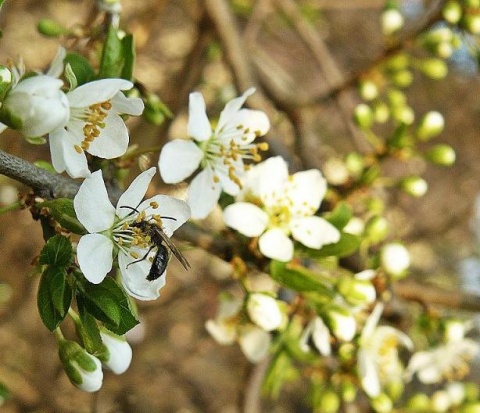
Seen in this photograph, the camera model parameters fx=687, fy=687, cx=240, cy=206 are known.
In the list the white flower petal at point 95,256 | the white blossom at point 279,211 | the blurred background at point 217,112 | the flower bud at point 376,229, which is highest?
the white flower petal at point 95,256

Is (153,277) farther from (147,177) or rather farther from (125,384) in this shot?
(125,384)

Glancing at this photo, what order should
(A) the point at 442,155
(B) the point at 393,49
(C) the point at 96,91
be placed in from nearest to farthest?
(C) the point at 96,91
(A) the point at 442,155
(B) the point at 393,49

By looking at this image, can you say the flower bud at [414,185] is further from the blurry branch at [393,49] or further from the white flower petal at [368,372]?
the white flower petal at [368,372]

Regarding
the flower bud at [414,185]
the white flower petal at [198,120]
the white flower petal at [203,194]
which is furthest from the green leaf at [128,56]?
the flower bud at [414,185]

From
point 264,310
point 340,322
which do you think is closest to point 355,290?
point 340,322

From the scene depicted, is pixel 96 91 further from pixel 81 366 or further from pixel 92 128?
pixel 81 366

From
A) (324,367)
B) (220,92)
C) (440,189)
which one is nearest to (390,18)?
(220,92)
